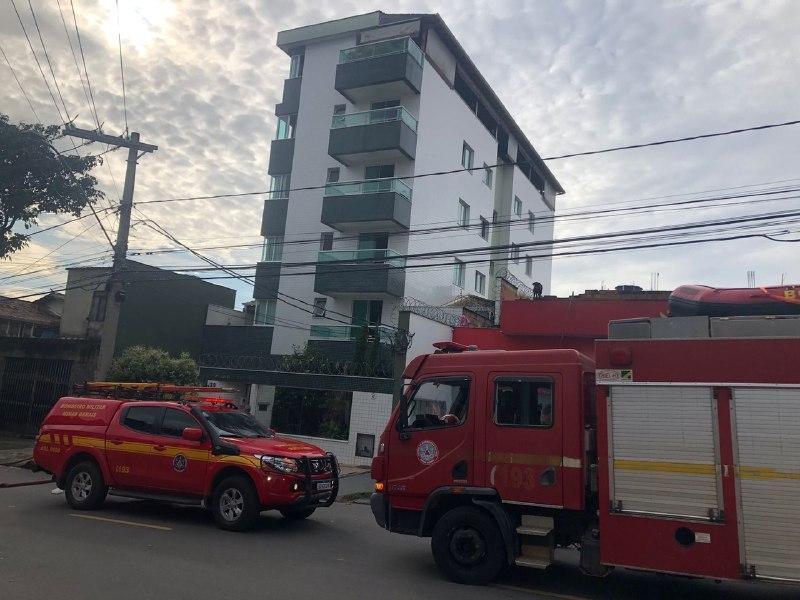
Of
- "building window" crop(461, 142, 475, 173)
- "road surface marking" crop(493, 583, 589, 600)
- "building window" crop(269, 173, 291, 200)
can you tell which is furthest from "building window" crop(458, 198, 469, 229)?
"road surface marking" crop(493, 583, 589, 600)

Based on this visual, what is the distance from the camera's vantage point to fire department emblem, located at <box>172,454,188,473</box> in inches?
393

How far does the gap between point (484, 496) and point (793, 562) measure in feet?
9.93

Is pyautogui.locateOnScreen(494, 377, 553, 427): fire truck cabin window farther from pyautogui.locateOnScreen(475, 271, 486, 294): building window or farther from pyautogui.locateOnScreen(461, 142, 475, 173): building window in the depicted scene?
pyautogui.locateOnScreen(475, 271, 486, 294): building window

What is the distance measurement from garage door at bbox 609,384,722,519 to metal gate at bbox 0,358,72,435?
22482 millimetres

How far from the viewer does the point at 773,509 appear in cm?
600

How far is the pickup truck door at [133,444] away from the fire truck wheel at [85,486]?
0.33 m

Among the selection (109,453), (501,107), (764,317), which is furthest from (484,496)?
(501,107)

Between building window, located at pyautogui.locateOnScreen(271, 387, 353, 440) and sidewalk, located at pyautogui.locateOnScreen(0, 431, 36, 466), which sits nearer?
sidewalk, located at pyautogui.locateOnScreen(0, 431, 36, 466)

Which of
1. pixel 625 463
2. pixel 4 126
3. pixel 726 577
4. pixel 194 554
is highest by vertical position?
pixel 4 126

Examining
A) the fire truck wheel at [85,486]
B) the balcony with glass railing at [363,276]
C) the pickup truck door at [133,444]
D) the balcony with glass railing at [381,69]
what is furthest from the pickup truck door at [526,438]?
the balcony with glass railing at [381,69]

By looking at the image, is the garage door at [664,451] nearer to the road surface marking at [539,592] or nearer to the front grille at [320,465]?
the road surface marking at [539,592]

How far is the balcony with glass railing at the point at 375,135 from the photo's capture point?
26.7 meters

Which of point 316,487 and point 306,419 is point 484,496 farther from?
point 306,419

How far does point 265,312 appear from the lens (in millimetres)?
30422
